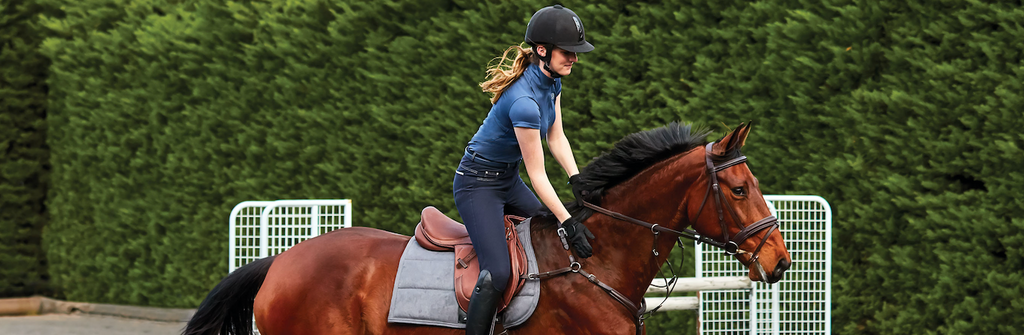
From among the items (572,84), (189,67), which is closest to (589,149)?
(572,84)

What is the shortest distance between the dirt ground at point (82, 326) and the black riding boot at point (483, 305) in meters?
6.73

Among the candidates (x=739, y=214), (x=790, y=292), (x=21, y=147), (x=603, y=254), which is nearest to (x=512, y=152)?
(x=603, y=254)

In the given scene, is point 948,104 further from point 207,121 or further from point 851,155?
point 207,121

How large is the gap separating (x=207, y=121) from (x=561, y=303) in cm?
733

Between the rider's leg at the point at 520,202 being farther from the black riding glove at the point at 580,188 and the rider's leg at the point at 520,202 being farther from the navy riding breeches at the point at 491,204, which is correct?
the black riding glove at the point at 580,188

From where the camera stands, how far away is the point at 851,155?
21.7 feet

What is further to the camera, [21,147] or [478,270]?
[21,147]

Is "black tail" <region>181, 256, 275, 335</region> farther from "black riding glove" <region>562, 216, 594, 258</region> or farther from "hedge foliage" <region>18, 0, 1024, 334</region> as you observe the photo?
"hedge foliage" <region>18, 0, 1024, 334</region>

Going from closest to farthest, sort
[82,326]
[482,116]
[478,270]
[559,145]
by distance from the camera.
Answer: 1. [478,270]
2. [559,145]
3. [482,116]
4. [82,326]

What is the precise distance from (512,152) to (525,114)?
363 mm

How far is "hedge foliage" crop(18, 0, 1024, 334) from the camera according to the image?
20.4 ft

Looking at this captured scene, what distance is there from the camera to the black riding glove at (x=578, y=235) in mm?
4254

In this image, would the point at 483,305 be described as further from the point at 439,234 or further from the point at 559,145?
the point at 559,145

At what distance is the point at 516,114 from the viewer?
13.7 feet
